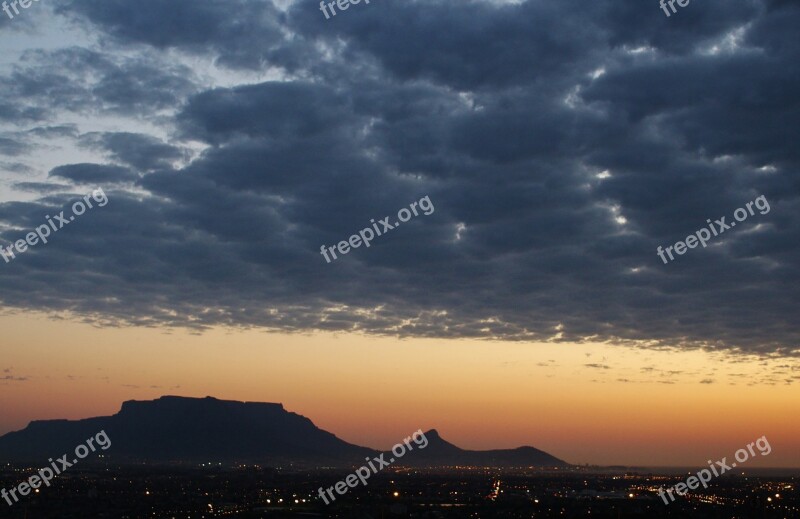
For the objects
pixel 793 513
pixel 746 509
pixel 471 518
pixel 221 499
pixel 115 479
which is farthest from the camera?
pixel 115 479

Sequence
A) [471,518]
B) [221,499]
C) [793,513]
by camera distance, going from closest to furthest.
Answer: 1. [471,518]
2. [793,513]
3. [221,499]

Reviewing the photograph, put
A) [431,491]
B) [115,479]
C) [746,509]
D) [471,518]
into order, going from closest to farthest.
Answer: [471,518]
[746,509]
[431,491]
[115,479]

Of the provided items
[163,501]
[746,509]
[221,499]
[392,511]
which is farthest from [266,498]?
[746,509]

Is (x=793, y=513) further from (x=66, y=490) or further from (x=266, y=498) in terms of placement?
(x=66, y=490)

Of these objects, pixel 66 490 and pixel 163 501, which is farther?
pixel 66 490

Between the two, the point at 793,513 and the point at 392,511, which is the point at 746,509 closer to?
the point at 793,513

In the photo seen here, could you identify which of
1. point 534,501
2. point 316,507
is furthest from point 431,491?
point 316,507

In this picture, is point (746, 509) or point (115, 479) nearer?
point (746, 509)

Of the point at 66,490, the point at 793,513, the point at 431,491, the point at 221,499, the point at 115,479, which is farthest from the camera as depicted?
the point at 115,479

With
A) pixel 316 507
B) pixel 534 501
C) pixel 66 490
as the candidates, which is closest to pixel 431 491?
pixel 534 501
